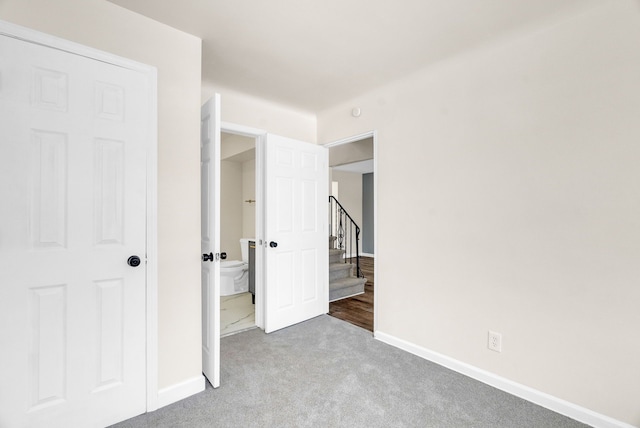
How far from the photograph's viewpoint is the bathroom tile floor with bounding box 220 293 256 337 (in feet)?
10.6

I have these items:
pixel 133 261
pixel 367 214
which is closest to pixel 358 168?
pixel 367 214

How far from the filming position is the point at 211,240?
2129mm

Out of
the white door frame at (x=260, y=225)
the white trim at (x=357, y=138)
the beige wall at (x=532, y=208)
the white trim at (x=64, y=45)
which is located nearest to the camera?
the white trim at (x=64, y=45)

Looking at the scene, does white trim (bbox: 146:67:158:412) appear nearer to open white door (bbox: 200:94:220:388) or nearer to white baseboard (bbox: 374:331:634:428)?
open white door (bbox: 200:94:220:388)

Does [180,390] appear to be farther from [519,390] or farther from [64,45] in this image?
[519,390]

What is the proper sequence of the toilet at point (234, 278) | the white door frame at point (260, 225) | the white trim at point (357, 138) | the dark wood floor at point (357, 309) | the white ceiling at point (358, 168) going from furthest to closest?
the white ceiling at point (358, 168) < the toilet at point (234, 278) < the dark wood floor at point (357, 309) < the white door frame at point (260, 225) < the white trim at point (357, 138)

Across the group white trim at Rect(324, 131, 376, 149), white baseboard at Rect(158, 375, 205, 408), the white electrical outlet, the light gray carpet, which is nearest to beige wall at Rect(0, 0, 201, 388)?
white baseboard at Rect(158, 375, 205, 408)

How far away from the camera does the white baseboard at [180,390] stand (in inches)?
75.5

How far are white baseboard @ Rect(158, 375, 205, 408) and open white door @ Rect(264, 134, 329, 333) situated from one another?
1073 millimetres

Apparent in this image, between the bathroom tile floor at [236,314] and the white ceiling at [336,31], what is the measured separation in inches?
101

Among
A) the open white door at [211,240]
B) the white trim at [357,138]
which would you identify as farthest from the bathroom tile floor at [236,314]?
the white trim at [357,138]

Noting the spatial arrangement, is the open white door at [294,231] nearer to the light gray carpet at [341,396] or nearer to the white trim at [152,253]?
the light gray carpet at [341,396]

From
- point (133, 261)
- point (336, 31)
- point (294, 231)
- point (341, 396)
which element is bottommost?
point (341, 396)

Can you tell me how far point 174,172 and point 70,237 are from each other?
68 centimetres
